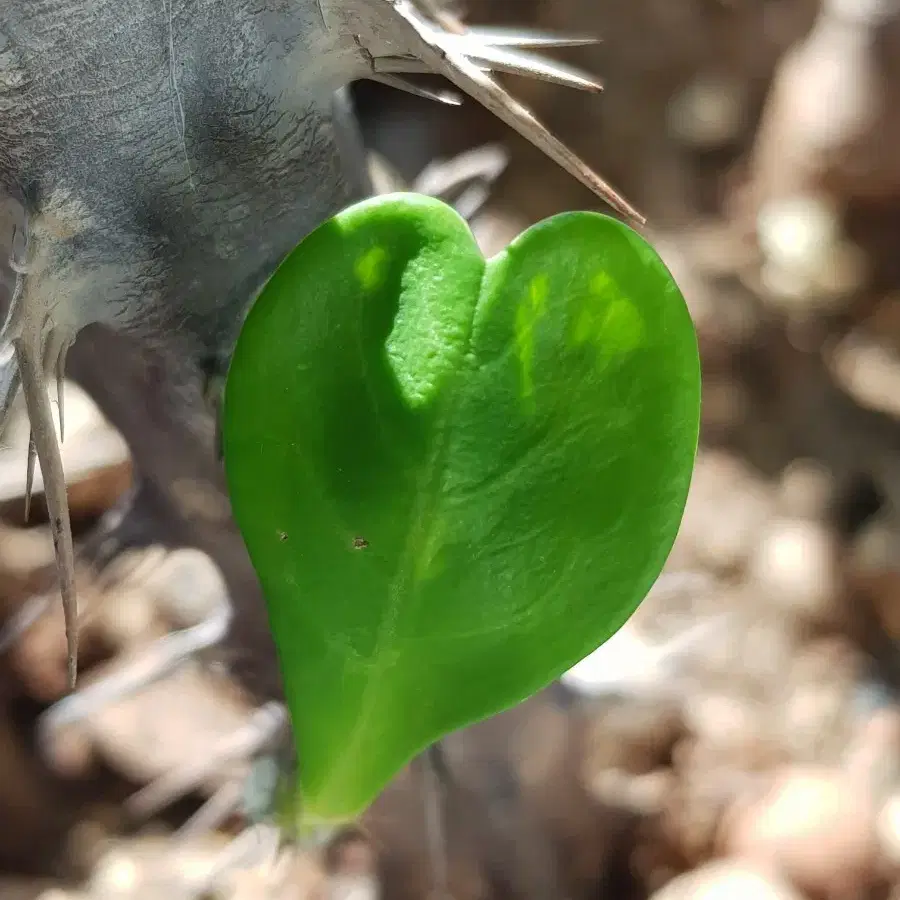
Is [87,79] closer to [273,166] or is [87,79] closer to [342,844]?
[273,166]

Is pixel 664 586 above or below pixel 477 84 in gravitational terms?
below

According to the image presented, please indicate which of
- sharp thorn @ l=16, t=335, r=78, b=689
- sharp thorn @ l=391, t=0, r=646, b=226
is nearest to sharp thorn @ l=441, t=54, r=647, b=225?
sharp thorn @ l=391, t=0, r=646, b=226

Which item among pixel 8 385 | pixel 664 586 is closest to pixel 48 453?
pixel 8 385

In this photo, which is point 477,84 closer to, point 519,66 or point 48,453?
point 519,66

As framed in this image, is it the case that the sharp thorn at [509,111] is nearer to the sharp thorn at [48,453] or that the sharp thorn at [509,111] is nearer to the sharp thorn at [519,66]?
the sharp thorn at [519,66]

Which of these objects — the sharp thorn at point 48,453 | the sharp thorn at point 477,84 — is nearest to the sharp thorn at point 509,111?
the sharp thorn at point 477,84

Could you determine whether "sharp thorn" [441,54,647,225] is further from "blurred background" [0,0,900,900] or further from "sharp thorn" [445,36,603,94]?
"blurred background" [0,0,900,900]
